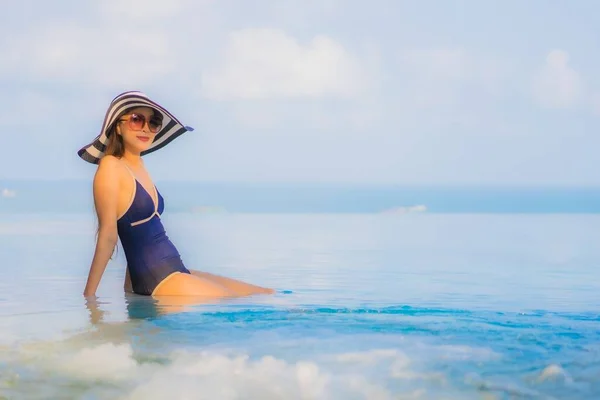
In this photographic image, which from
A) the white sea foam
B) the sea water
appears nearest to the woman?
the sea water

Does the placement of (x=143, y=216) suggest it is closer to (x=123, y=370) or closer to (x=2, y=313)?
(x=2, y=313)

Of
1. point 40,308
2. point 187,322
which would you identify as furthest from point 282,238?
point 187,322

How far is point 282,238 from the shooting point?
510 inches

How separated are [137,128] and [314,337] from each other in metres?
1.78

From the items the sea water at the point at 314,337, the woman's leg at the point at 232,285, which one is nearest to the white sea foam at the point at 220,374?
the sea water at the point at 314,337

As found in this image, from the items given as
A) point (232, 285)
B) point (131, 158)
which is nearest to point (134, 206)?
point (131, 158)

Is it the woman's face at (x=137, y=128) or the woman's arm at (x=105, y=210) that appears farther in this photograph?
the woman's face at (x=137, y=128)

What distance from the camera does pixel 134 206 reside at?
17.3 ft

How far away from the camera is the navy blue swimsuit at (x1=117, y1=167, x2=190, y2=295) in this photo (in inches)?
209

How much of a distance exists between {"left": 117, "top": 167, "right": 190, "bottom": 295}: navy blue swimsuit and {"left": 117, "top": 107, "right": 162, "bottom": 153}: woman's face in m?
→ 0.27

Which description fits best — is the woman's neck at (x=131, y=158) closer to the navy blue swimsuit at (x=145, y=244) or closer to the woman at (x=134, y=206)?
the woman at (x=134, y=206)

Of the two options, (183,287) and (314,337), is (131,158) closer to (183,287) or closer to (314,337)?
(183,287)

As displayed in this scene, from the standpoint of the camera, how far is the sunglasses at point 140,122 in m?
5.41

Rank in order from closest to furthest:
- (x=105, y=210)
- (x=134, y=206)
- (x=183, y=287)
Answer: (x=105, y=210)
(x=134, y=206)
(x=183, y=287)
